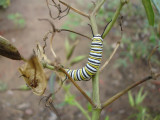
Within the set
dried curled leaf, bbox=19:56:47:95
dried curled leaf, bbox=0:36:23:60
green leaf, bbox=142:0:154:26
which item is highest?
dried curled leaf, bbox=0:36:23:60

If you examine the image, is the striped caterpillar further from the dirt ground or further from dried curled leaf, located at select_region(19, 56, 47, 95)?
the dirt ground

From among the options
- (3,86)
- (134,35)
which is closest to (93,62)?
(3,86)

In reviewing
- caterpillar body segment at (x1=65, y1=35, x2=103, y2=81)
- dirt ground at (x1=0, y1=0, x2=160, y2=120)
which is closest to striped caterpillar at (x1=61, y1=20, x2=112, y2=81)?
caterpillar body segment at (x1=65, y1=35, x2=103, y2=81)

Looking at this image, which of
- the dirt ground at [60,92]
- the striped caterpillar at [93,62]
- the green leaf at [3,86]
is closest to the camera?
the striped caterpillar at [93,62]

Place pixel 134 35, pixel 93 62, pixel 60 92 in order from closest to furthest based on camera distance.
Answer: pixel 93 62 < pixel 60 92 < pixel 134 35

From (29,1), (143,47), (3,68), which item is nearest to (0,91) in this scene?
(3,68)

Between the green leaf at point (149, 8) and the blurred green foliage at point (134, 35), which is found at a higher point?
the green leaf at point (149, 8)

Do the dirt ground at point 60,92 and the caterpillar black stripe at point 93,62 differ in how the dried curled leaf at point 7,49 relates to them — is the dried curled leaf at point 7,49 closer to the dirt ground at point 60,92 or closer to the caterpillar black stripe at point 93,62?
the caterpillar black stripe at point 93,62

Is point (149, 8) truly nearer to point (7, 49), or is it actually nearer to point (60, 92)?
point (7, 49)

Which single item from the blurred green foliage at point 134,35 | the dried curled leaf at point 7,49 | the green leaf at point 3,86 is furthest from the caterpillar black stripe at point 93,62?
the green leaf at point 3,86
